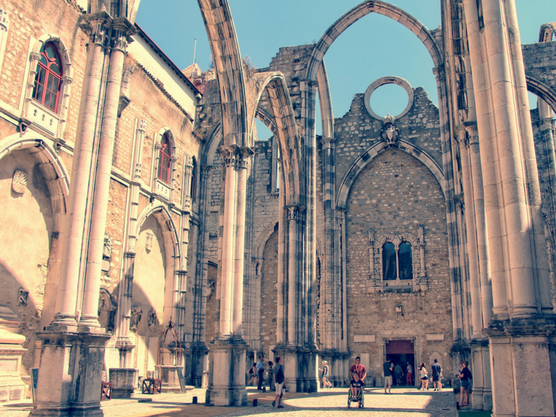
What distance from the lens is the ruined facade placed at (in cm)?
693

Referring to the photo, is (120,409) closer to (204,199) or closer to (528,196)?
(528,196)

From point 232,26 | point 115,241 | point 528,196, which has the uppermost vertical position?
point 232,26

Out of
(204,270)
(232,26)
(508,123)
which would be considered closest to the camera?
(508,123)

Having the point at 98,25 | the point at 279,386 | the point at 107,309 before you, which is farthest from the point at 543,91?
the point at 107,309

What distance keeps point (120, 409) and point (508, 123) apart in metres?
8.13

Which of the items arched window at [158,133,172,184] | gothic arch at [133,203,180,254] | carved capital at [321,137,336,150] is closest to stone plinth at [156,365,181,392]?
gothic arch at [133,203,180,254]

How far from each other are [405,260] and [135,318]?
11112 millimetres

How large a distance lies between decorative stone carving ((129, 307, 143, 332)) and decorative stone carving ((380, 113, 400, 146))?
487 inches

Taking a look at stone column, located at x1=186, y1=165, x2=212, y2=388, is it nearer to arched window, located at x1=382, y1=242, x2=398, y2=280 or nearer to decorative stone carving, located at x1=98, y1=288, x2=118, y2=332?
decorative stone carving, located at x1=98, y1=288, x2=118, y2=332

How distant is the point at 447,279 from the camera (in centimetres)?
2080

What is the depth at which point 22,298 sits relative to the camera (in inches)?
455

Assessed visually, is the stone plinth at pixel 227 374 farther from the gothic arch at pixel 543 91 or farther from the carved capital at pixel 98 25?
the gothic arch at pixel 543 91

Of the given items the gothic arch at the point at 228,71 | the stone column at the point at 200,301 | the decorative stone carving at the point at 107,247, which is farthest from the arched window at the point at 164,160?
the gothic arch at the point at 228,71

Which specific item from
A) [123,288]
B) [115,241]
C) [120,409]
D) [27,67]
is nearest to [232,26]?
[27,67]
